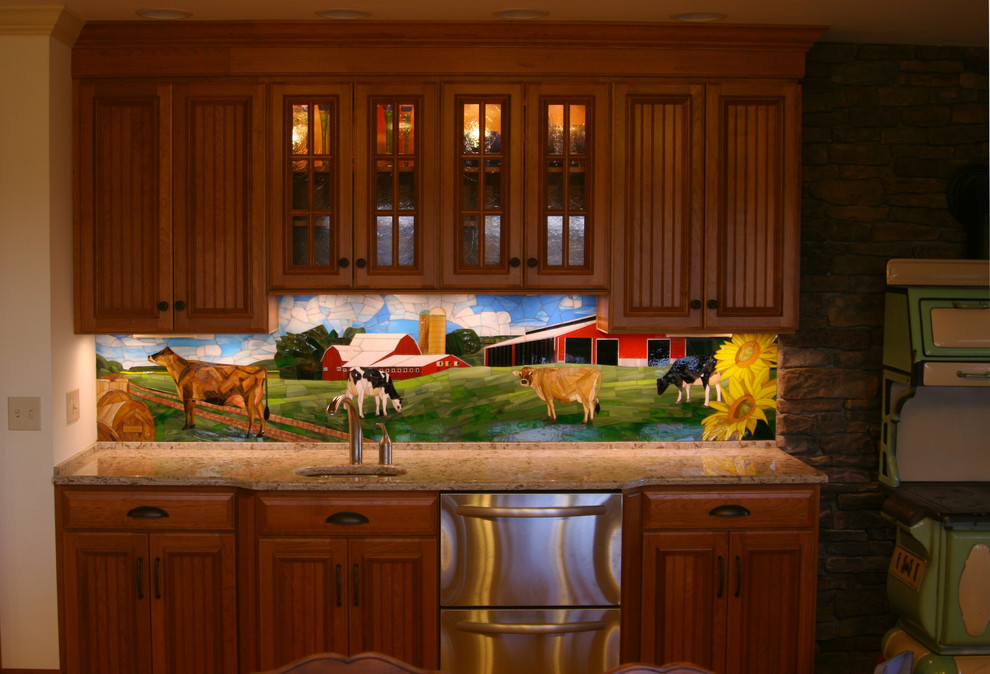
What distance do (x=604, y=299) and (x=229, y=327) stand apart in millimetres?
1495

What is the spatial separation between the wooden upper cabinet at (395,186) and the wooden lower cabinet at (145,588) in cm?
110

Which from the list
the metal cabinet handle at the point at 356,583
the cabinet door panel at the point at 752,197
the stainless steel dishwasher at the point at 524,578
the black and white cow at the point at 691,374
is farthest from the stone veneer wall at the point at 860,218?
the metal cabinet handle at the point at 356,583

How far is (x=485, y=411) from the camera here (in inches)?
142

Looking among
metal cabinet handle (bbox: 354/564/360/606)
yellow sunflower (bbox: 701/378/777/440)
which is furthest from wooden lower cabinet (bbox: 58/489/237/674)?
yellow sunflower (bbox: 701/378/777/440)

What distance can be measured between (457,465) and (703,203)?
141cm

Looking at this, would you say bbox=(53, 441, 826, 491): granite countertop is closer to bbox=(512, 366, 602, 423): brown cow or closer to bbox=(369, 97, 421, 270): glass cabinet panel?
bbox=(512, 366, 602, 423): brown cow

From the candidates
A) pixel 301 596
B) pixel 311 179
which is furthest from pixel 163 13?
pixel 301 596

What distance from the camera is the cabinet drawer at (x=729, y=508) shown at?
303 cm

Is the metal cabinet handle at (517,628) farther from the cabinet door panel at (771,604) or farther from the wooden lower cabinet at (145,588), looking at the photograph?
the wooden lower cabinet at (145,588)

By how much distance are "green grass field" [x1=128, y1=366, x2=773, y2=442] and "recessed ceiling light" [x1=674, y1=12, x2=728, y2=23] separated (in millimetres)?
1414

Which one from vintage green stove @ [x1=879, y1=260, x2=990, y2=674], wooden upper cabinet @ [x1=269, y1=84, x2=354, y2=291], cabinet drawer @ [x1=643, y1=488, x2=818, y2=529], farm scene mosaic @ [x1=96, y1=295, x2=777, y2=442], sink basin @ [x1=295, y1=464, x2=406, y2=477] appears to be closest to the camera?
vintage green stove @ [x1=879, y1=260, x2=990, y2=674]

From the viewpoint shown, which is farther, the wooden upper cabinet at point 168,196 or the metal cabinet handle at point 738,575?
the wooden upper cabinet at point 168,196

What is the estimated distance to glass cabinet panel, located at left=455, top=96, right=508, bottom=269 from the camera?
3.26 m

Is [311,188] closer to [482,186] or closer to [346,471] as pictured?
[482,186]
